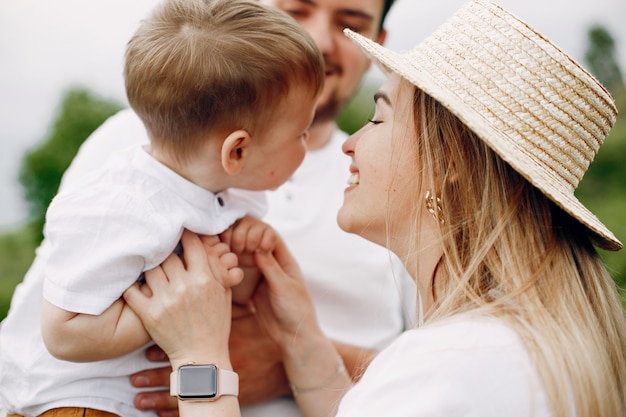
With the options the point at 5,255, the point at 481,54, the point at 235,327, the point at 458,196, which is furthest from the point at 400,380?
the point at 5,255

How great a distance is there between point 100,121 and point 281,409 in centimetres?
509

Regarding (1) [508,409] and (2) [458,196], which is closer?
(1) [508,409]

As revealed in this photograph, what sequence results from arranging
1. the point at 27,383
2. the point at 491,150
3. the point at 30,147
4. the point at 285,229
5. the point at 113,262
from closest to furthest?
the point at 491,150 → the point at 113,262 → the point at 27,383 → the point at 285,229 → the point at 30,147

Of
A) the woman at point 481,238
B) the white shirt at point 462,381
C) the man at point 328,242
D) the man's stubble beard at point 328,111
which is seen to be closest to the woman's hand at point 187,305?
the woman at point 481,238

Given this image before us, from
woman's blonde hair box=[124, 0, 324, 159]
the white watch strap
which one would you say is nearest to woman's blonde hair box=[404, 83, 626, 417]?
woman's blonde hair box=[124, 0, 324, 159]

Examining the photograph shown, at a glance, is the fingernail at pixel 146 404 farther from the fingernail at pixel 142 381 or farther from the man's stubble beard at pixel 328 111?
the man's stubble beard at pixel 328 111

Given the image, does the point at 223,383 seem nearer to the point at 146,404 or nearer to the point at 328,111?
the point at 146,404

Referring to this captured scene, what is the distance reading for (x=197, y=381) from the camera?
179 cm

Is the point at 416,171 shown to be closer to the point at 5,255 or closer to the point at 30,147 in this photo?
the point at 30,147

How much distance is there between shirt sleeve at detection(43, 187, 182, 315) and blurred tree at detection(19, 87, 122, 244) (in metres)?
4.91

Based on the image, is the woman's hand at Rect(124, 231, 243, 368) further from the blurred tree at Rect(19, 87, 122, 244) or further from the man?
the blurred tree at Rect(19, 87, 122, 244)

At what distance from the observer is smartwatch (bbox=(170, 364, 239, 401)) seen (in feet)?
5.84

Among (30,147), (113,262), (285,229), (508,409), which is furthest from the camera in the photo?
(30,147)

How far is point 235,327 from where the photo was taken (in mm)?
2277
